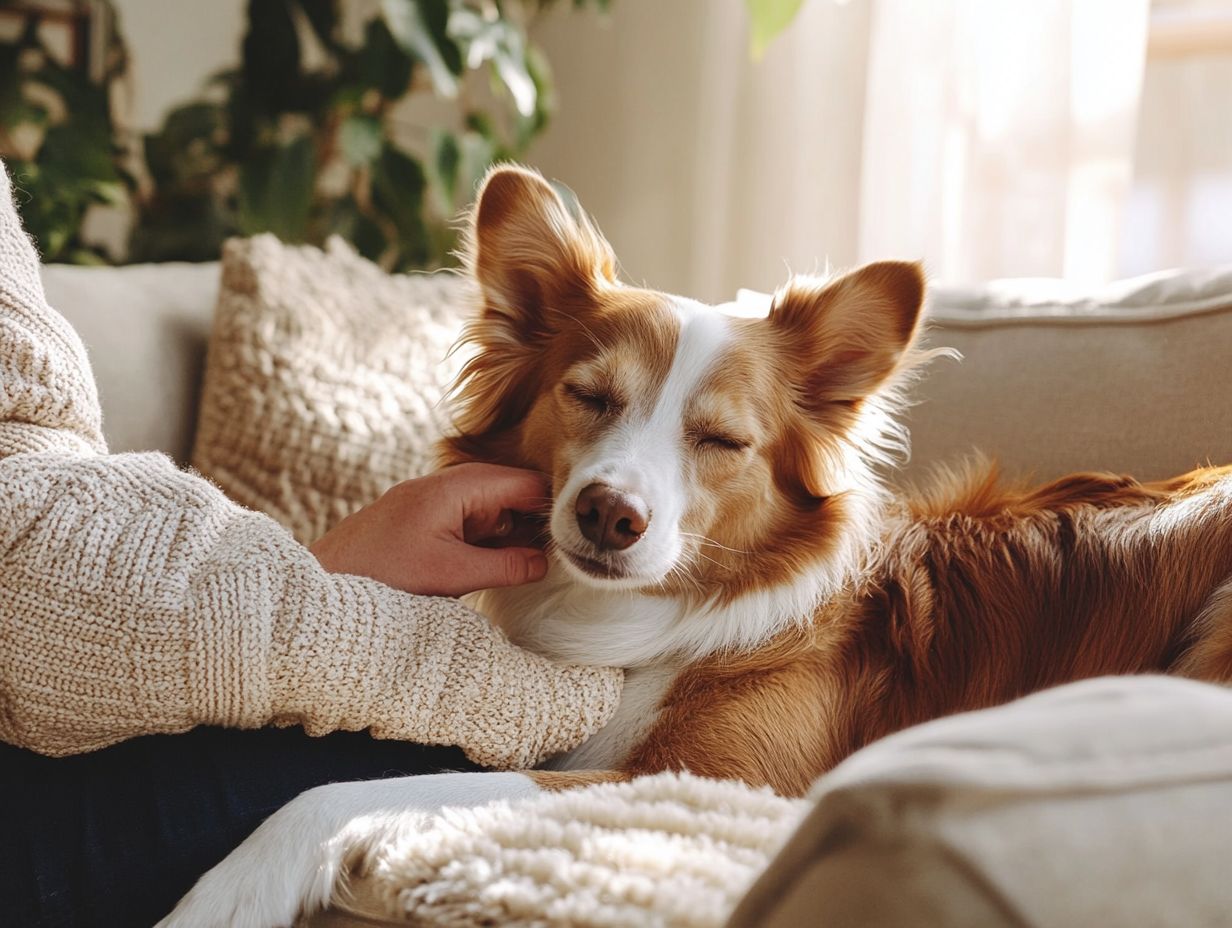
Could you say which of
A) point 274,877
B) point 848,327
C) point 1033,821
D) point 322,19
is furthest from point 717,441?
point 322,19

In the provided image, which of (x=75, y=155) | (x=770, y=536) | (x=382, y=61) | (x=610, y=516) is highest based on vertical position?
(x=382, y=61)

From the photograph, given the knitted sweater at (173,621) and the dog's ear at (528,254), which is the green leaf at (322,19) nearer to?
the dog's ear at (528,254)

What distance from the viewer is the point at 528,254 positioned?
5.50ft

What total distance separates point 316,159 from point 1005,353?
6.70 feet

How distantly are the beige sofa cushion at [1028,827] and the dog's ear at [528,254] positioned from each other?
1169mm

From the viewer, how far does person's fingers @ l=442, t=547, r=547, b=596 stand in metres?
1.39

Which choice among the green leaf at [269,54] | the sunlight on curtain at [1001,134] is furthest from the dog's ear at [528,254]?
the green leaf at [269,54]

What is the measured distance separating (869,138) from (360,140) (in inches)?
52.0

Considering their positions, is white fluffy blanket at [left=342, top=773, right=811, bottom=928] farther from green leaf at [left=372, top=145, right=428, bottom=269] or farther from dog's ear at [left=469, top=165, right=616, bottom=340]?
green leaf at [left=372, top=145, right=428, bottom=269]

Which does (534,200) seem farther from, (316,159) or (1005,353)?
(316,159)

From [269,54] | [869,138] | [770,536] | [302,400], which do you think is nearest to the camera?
[770,536]

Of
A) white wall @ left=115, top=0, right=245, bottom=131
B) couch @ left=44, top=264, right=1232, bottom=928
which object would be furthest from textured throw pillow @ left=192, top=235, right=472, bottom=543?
white wall @ left=115, top=0, right=245, bottom=131

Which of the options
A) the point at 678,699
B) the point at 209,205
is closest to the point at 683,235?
the point at 209,205

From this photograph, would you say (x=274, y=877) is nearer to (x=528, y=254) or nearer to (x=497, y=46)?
(x=528, y=254)
